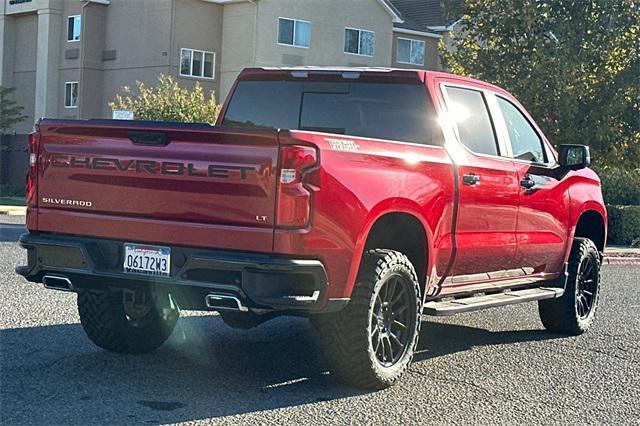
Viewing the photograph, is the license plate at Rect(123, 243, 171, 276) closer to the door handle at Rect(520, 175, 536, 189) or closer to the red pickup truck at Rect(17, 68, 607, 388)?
the red pickup truck at Rect(17, 68, 607, 388)

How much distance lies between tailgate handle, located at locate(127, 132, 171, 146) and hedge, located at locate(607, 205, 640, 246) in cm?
1976

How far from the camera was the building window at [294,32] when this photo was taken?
1716 inches

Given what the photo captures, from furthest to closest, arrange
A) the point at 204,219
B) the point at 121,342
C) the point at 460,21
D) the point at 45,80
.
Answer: the point at 45,80 → the point at 460,21 → the point at 121,342 → the point at 204,219

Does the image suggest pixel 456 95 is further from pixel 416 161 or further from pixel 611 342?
pixel 611 342

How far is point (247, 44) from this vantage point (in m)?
43.3

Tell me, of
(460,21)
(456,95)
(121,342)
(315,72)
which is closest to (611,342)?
(456,95)

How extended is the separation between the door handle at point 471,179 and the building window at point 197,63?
3659cm

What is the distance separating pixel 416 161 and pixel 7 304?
449 cm

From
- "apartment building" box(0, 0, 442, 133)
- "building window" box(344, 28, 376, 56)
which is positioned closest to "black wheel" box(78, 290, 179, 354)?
"apartment building" box(0, 0, 442, 133)

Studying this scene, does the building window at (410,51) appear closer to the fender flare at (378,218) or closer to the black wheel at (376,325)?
the fender flare at (378,218)

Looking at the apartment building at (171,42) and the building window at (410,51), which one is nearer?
the apartment building at (171,42)

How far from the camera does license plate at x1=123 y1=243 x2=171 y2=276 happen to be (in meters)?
6.21

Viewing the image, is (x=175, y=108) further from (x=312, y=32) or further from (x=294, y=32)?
(x=312, y=32)

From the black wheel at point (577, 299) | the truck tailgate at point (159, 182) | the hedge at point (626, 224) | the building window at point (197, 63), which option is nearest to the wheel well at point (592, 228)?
the black wheel at point (577, 299)
